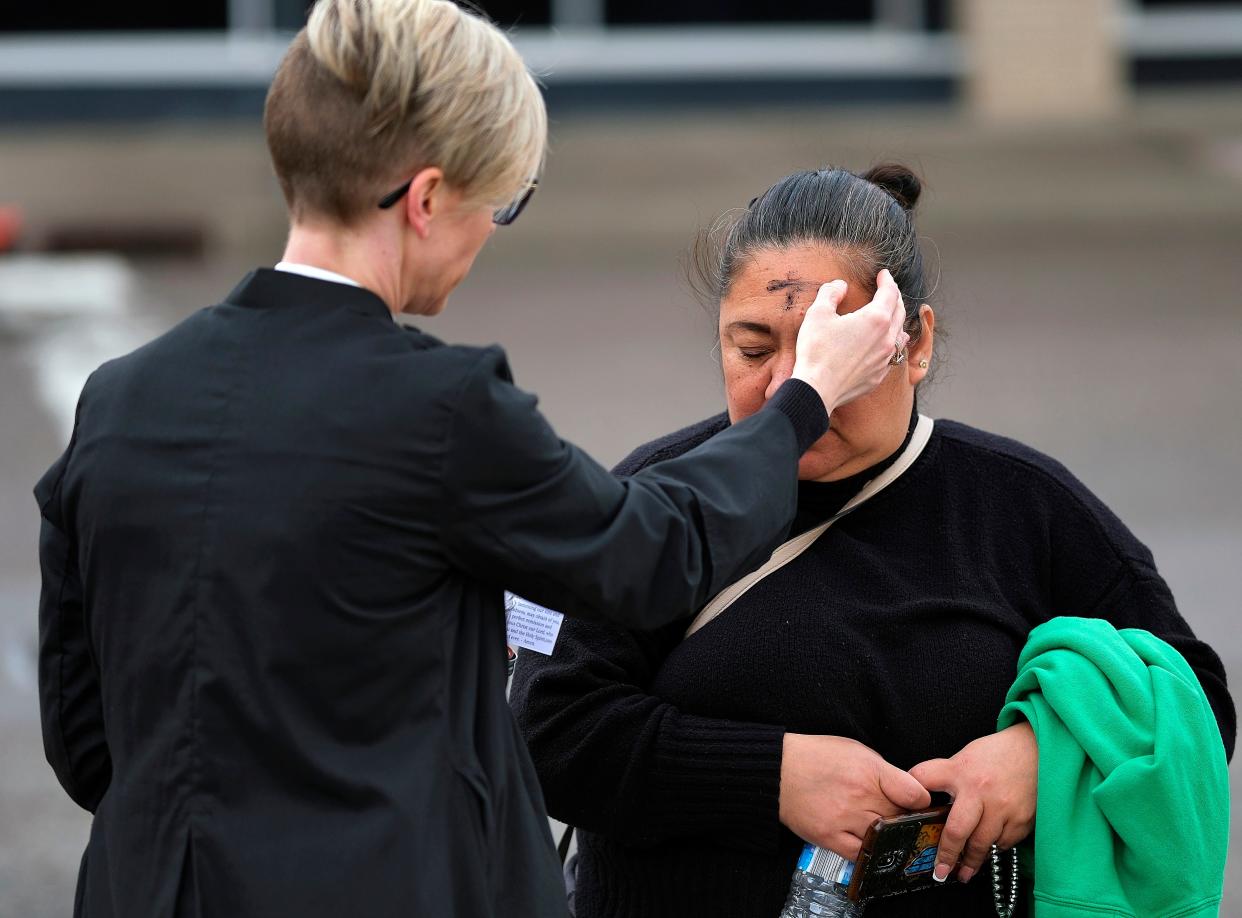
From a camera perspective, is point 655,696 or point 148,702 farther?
point 655,696

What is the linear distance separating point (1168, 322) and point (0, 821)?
8.08 metres

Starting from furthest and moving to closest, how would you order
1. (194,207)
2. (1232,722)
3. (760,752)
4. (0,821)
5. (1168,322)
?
(194,207) → (1168,322) → (0,821) → (1232,722) → (760,752)

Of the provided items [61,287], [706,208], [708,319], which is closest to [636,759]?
[708,319]

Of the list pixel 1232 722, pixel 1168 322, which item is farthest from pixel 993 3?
pixel 1232 722

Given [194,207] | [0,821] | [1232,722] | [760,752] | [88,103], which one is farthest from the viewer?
[88,103]

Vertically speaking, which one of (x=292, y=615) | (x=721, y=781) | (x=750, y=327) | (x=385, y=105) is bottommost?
(x=721, y=781)

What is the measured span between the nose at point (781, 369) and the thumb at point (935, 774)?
54 centimetres

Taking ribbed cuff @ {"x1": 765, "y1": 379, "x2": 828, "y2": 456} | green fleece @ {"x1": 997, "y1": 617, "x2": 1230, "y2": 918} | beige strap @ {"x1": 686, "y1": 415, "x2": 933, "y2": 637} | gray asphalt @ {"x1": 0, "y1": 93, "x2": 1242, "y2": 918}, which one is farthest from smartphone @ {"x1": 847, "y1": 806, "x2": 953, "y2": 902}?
gray asphalt @ {"x1": 0, "y1": 93, "x2": 1242, "y2": 918}

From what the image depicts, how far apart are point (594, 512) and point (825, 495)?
2.57 ft

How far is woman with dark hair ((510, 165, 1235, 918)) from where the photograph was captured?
7.53 feet

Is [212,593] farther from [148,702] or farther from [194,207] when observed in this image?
[194,207]

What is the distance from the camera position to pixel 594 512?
1.77 metres

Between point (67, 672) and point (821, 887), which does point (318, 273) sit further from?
point (821, 887)

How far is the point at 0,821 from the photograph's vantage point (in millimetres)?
4641
